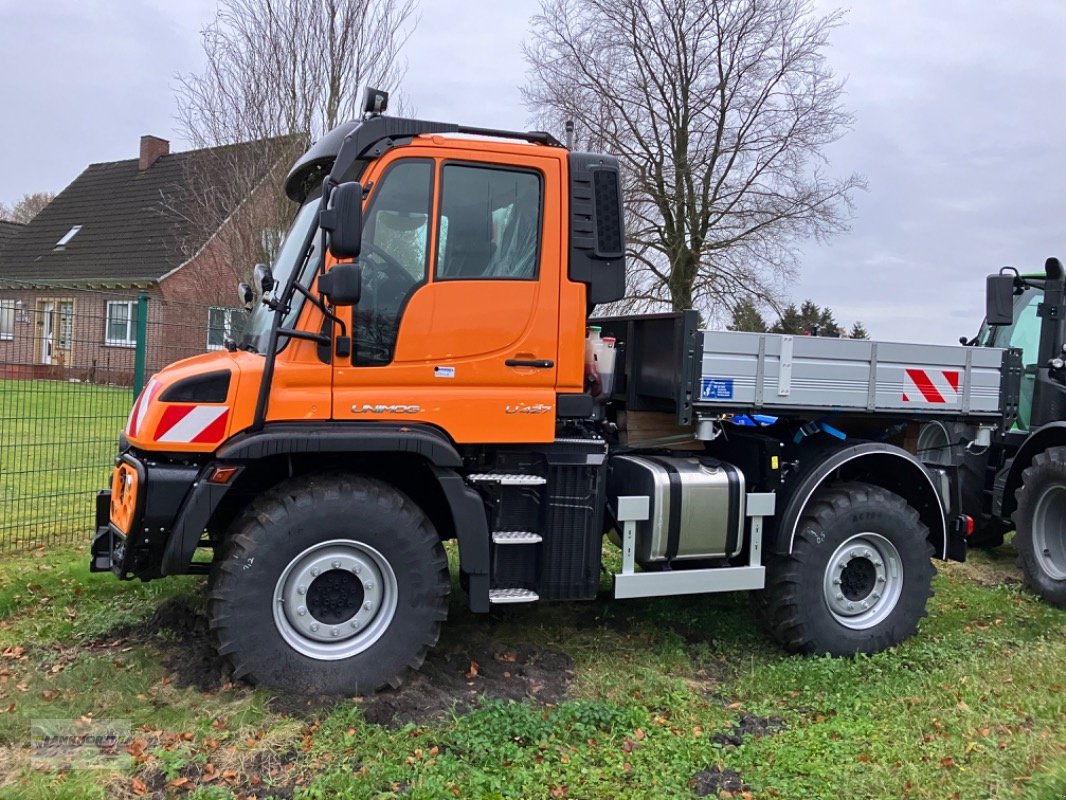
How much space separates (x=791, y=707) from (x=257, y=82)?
36.8 ft

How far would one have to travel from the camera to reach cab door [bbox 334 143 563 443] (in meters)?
4.41

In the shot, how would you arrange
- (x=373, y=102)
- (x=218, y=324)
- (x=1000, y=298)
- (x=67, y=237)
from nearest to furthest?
(x=373, y=102), (x=1000, y=298), (x=218, y=324), (x=67, y=237)

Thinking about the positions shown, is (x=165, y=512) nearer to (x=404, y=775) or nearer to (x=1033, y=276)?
(x=404, y=775)

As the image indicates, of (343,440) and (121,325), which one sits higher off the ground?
(121,325)

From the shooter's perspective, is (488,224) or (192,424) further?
(488,224)

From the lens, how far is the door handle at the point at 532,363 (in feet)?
15.2

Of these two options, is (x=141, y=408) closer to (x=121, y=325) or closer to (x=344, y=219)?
(x=344, y=219)

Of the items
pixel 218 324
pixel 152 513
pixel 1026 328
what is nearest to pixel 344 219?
pixel 152 513

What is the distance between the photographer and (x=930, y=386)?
17.7 ft

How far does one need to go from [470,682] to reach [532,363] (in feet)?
5.82

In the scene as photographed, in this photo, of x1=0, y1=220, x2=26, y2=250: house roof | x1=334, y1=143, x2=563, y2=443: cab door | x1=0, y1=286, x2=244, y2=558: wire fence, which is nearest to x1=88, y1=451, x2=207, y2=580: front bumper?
x1=334, y1=143, x2=563, y2=443: cab door

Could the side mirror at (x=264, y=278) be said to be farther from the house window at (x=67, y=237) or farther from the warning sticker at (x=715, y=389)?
the house window at (x=67, y=237)

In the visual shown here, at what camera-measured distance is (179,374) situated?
13.9 ft

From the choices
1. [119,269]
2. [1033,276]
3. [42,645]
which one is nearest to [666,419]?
[42,645]
